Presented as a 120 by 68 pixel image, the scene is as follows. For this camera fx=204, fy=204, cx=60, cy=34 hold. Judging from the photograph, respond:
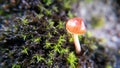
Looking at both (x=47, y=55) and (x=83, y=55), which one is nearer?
(x=47, y=55)

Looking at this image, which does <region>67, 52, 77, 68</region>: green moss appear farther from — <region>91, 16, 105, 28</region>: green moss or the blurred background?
<region>91, 16, 105, 28</region>: green moss

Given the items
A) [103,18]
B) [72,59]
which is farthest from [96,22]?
[72,59]

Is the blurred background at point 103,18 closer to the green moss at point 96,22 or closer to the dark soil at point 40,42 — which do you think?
the green moss at point 96,22

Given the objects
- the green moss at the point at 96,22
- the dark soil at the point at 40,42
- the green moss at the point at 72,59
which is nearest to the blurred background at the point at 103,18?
the green moss at the point at 96,22

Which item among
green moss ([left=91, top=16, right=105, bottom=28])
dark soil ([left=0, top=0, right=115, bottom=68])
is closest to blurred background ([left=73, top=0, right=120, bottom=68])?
green moss ([left=91, top=16, right=105, bottom=28])

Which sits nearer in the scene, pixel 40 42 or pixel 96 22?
pixel 40 42

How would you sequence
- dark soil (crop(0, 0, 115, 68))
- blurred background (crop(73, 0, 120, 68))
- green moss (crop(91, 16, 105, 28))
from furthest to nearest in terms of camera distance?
green moss (crop(91, 16, 105, 28))
blurred background (crop(73, 0, 120, 68))
dark soil (crop(0, 0, 115, 68))

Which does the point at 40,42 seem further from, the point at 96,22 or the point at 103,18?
the point at 103,18

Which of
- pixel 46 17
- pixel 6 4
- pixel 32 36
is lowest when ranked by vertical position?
pixel 32 36

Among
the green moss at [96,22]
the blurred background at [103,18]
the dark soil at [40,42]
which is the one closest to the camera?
the dark soil at [40,42]

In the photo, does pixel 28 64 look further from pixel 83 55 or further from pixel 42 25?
pixel 83 55

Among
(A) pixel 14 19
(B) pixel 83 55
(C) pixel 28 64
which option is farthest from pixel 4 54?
(B) pixel 83 55
